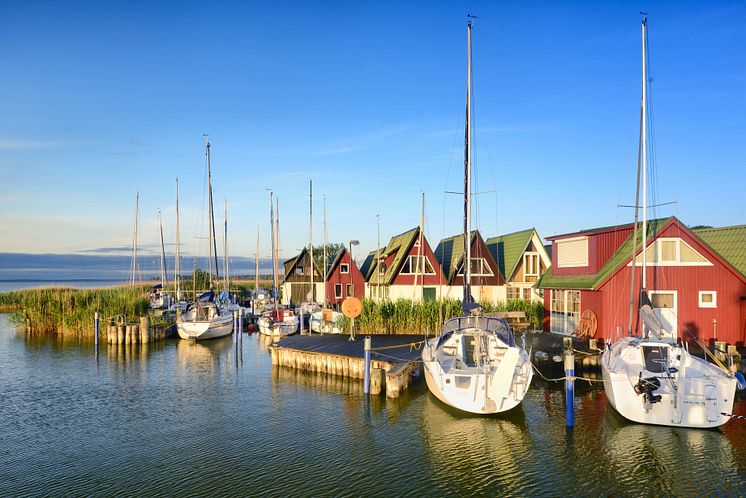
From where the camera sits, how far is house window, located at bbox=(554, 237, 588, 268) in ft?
97.5

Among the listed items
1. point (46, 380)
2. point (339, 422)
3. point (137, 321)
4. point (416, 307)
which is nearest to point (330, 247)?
point (137, 321)

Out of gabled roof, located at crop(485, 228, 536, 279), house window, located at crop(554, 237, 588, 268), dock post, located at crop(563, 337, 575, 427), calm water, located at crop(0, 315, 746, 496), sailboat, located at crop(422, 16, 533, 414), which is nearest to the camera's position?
calm water, located at crop(0, 315, 746, 496)

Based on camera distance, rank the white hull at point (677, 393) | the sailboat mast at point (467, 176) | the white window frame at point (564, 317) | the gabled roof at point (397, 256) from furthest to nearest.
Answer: the gabled roof at point (397, 256)
the white window frame at point (564, 317)
the sailboat mast at point (467, 176)
the white hull at point (677, 393)

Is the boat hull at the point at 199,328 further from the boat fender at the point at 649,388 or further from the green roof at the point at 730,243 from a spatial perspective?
the green roof at the point at 730,243

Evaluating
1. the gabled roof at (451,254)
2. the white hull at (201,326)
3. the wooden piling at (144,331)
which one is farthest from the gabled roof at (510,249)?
the wooden piling at (144,331)

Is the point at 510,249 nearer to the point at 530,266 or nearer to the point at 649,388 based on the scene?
the point at 530,266

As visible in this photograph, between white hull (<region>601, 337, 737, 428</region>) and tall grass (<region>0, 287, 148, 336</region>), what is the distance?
1363 inches

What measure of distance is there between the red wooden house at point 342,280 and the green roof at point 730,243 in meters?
28.2

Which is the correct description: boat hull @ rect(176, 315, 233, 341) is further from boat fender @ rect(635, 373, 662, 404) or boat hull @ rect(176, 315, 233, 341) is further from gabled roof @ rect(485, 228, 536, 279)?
boat fender @ rect(635, 373, 662, 404)

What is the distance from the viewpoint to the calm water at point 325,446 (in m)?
13.2

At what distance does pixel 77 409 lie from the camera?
20125 millimetres

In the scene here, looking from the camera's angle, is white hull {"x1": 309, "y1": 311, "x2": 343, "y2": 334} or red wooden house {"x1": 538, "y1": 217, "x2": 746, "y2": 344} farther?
white hull {"x1": 309, "y1": 311, "x2": 343, "y2": 334}

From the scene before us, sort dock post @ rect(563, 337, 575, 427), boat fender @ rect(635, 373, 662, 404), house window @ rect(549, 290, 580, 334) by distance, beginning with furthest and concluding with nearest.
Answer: house window @ rect(549, 290, 580, 334), dock post @ rect(563, 337, 575, 427), boat fender @ rect(635, 373, 662, 404)

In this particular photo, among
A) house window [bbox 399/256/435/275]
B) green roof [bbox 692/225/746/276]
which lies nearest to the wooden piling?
house window [bbox 399/256/435/275]
